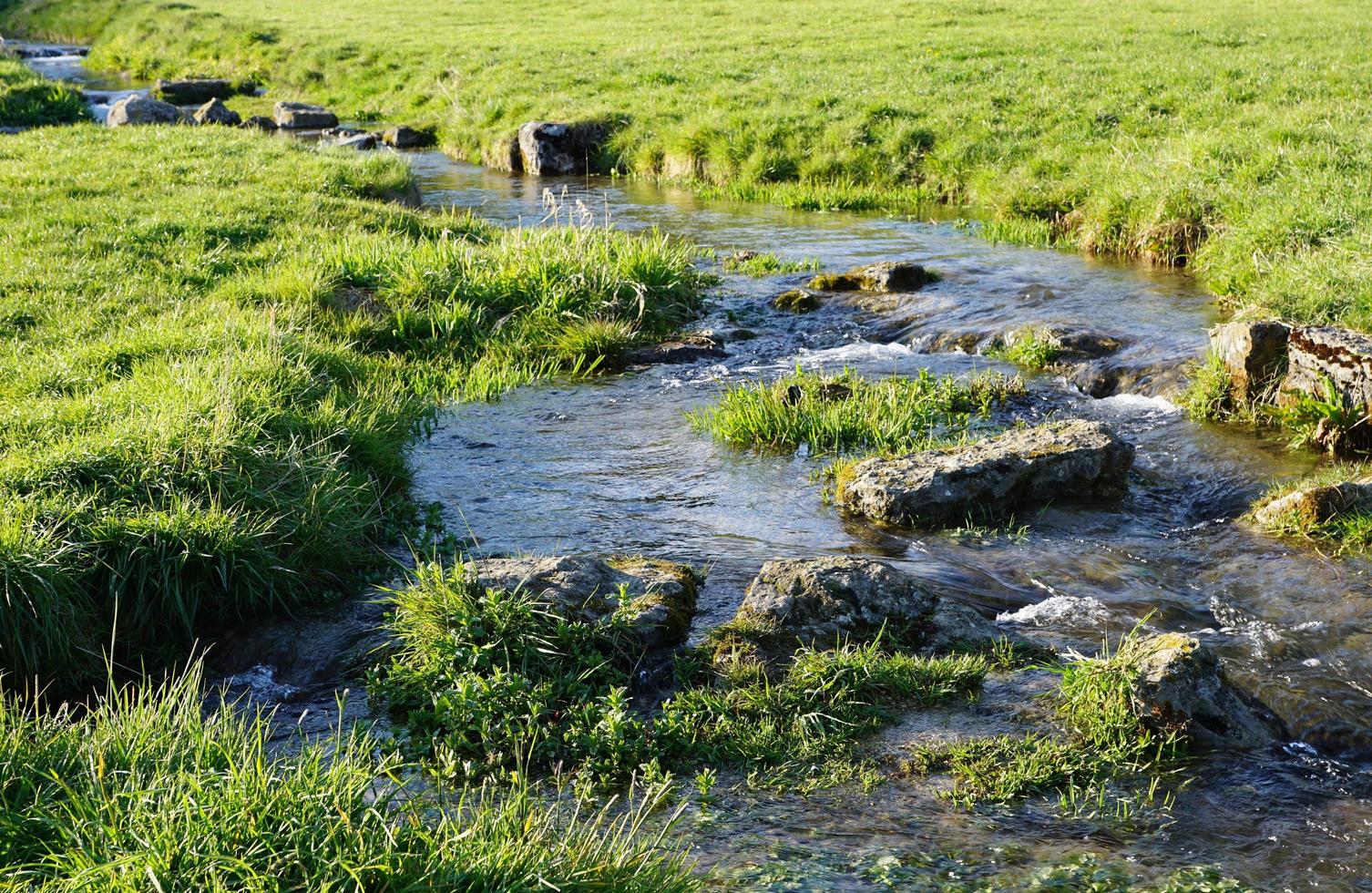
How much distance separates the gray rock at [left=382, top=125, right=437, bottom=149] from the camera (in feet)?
90.5

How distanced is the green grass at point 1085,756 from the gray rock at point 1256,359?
530 cm

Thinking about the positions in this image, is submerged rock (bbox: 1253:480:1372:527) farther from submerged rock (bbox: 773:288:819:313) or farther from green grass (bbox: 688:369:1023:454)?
submerged rock (bbox: 773:288:819:313)

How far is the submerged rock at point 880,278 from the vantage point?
1448cm

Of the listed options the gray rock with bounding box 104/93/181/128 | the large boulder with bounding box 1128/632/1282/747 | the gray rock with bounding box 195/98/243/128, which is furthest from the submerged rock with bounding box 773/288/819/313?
the gray rock with bounding box 195/98/243/128

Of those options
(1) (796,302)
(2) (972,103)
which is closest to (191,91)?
(2) (972,103)

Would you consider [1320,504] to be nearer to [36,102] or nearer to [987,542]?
[987,542]

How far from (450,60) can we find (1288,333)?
1133 inches

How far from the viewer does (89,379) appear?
892cm

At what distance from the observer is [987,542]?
7.93 metres

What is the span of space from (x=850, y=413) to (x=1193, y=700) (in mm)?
4874

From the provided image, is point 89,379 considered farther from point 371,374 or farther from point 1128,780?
point 1128,780

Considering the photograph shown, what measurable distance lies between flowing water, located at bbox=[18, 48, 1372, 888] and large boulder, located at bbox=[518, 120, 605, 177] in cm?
994

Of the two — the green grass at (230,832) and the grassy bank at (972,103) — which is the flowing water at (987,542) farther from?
the grassy bank at (972,103)

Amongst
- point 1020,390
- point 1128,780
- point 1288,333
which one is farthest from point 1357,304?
point 1128,780
